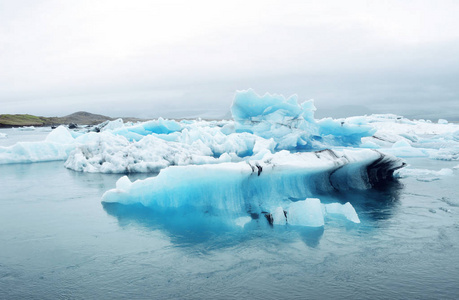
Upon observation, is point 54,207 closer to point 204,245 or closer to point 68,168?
point 204,245

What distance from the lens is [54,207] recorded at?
5.45 metres

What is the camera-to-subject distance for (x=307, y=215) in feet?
14.2

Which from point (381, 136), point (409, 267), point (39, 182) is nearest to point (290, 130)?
point (381, 136)

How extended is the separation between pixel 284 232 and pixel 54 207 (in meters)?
3.38

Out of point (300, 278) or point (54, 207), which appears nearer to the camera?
point (300, 278)

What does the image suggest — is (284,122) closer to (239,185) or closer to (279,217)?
(239,185)

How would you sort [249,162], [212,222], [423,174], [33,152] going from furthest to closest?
[33,152] < [423,174] < [249,162] < [212,222]

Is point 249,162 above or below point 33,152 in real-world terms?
above

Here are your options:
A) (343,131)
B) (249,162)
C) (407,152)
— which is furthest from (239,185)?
(343,131)

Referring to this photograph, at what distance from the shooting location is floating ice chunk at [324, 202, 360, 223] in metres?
4.50

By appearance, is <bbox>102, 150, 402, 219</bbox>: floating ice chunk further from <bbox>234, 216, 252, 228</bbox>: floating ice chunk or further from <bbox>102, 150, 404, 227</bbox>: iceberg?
<bbox>234, 216, 252, 228</bbox>: floating ice chunk

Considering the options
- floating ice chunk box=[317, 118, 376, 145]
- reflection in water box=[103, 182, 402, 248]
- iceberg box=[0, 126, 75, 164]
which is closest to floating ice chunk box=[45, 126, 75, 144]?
iceberg box=[0, 126, 75, 164]

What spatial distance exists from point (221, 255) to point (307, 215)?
1.31 m

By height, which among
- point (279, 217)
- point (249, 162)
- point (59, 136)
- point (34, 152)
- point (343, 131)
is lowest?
point (279, 217)
